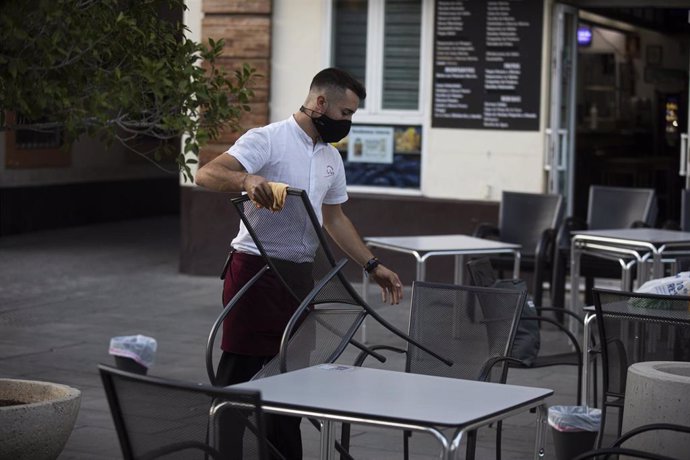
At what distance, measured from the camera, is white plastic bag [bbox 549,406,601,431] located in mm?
6262

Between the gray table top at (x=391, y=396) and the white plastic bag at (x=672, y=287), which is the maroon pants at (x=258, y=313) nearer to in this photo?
the gray table top at (x=391, y=396)

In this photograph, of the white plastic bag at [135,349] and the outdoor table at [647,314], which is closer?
the outdoor table at [647,314]

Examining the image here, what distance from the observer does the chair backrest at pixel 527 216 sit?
1123 centimetres

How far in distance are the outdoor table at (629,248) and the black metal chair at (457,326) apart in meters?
3.94

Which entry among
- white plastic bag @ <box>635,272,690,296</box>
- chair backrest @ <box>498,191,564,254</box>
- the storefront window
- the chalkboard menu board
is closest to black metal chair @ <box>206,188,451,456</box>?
white plastic bag @ <box>635,272,690,296</box>

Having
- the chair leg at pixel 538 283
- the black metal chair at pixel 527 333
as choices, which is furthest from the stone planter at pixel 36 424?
the chair leg at pixel 538 283

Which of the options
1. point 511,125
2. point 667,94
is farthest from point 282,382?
point 667,94

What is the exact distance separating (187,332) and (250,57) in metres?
3.86

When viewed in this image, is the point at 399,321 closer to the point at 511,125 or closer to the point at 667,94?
the point at 511,125

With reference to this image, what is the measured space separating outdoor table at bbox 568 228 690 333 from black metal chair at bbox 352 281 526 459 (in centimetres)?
394

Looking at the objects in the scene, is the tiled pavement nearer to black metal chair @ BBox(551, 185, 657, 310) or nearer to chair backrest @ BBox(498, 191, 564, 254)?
black metal chair @ BBox(551, 185, 657, 310)

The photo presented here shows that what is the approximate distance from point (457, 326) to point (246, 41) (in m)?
8.10

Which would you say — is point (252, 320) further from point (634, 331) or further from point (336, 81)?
point (634, 331)

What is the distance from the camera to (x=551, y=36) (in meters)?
12.5
